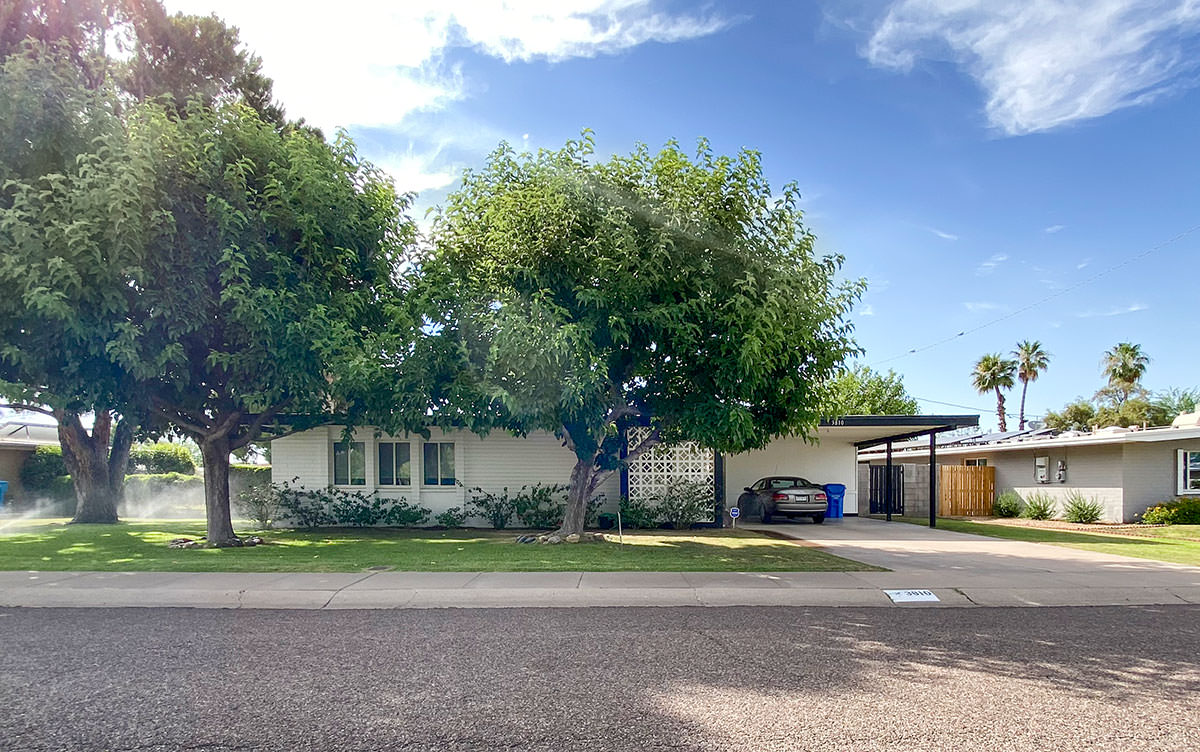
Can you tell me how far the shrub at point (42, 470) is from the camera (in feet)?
90.4

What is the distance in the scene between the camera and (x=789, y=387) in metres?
12.6

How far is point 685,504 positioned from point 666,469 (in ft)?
3.29

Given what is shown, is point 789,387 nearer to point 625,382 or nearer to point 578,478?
point 625,382

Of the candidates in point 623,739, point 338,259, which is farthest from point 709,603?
point 338,259

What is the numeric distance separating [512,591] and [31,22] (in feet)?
56.4

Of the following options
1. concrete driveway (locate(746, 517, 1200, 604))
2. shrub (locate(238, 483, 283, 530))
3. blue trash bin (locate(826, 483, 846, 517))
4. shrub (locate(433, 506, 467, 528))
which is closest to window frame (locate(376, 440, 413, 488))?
shrub (locate(433, 506, 467, 528))

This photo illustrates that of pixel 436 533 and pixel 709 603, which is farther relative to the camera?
pixel 436 533

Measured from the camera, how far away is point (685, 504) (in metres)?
18.2

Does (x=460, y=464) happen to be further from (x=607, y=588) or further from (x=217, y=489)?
(x=607, y=588)

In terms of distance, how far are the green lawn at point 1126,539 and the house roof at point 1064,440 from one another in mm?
2553

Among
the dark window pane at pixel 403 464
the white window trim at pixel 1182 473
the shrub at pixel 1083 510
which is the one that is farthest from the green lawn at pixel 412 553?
the white window trim at pixel 1182 473

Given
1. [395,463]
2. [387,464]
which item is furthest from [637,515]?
[387,464]

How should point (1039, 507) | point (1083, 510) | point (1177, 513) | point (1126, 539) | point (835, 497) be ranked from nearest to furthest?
point (1126, 539)
point (1177, 513)
point (1083, 510)
point (835, 497)
point (1039, 507)

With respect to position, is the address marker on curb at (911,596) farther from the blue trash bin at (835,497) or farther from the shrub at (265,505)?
the shrub at (265,505)
